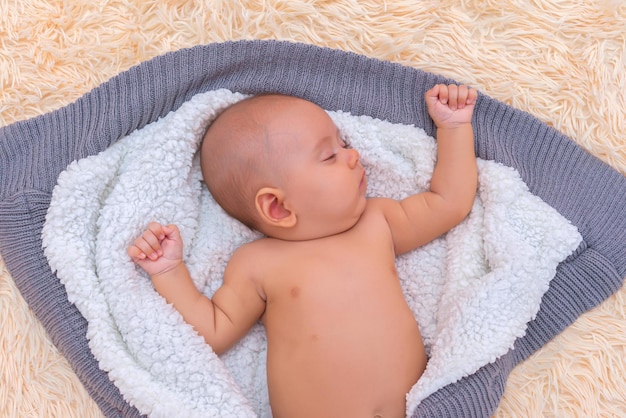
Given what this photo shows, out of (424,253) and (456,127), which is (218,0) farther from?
(424,253)

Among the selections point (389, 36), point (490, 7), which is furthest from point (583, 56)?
point (389, 36)

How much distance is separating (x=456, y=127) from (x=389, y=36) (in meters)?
0.30

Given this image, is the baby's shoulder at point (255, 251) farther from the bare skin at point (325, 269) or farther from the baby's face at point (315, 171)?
the baby's face at point (315, 171)

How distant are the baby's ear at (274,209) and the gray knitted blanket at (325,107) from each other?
31cm

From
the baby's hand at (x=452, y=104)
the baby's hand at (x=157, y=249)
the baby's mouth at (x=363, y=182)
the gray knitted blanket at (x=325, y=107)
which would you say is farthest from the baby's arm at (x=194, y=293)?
the baby's hand at (x=452, y=104)

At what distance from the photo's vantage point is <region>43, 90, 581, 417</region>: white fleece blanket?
1587mm

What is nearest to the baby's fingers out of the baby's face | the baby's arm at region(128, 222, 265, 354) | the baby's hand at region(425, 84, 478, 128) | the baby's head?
the baby's arm at region(128, 222, 265, 354)

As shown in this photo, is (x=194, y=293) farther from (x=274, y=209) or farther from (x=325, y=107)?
(x=325, y=107)

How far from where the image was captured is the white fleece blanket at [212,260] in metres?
1.59

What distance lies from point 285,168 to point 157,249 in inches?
14.5

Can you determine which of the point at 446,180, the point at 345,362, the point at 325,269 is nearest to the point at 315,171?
the point at 325,269

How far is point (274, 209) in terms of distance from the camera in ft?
5.45

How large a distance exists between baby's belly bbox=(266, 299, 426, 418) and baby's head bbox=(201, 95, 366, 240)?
219 mm

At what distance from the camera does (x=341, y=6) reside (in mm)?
1803
